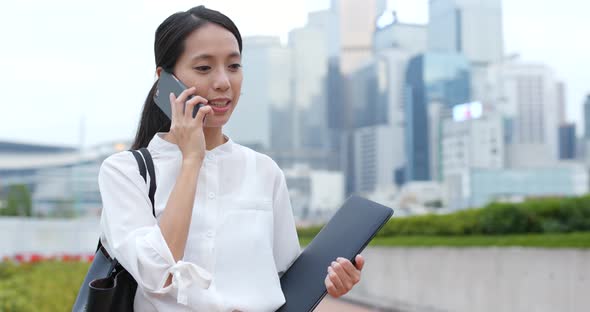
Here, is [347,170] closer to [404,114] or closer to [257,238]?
[404,114]

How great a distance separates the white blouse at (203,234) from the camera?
1465mm

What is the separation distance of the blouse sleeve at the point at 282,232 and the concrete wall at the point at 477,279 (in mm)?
3859

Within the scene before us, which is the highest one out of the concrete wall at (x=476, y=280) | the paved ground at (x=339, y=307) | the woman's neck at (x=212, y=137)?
the woman's neck at (x=212, y=137)

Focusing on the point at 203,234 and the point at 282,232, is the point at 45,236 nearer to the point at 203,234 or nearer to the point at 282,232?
the point at 282,232

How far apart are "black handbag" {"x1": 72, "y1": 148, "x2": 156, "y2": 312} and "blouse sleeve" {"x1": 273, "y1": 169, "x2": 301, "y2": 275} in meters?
0.32

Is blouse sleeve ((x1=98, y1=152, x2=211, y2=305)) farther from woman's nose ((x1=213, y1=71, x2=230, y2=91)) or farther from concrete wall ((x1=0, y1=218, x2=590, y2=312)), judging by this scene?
concrete wall ((x1=0, y1=218, x2=590, y2=312))

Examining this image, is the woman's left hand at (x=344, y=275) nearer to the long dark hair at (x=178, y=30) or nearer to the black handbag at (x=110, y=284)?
the black handbag at (x=110, y=284)

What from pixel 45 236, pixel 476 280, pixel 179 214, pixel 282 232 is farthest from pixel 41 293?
pixel 45 236

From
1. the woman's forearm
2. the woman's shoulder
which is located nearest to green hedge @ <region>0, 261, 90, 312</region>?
the woman's shoulder

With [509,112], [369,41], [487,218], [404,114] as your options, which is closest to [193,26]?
[487,218]

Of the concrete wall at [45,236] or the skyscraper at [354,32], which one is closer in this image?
the concrete wall at [45,236]

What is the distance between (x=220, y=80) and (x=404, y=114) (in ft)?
415

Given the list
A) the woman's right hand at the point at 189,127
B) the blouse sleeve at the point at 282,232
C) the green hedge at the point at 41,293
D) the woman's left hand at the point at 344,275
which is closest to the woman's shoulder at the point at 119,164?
the woman's right hand at the point at 189,127

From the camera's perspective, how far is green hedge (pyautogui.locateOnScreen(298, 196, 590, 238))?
732 centimetres
